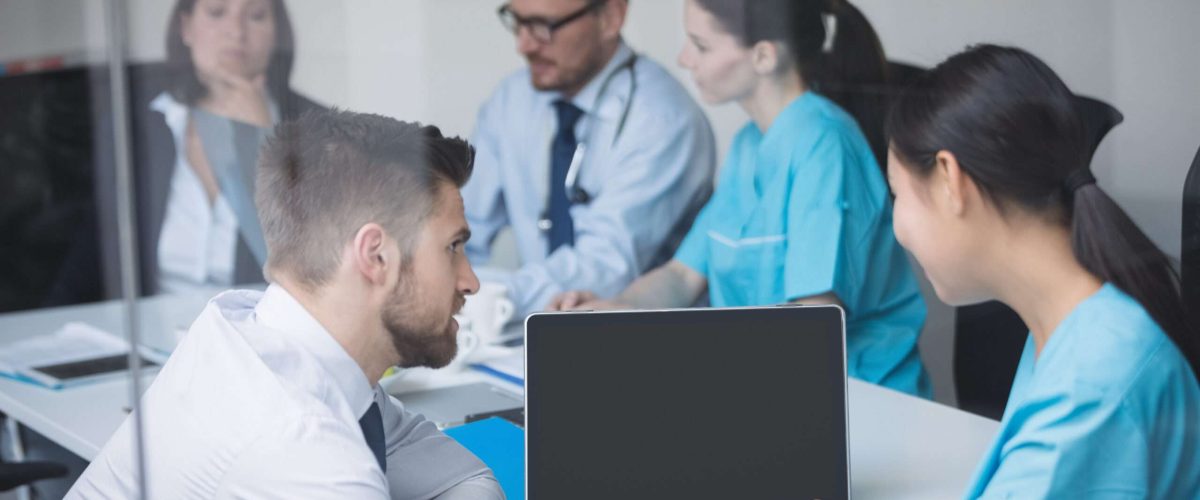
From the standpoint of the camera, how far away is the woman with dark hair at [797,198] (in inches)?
49.5

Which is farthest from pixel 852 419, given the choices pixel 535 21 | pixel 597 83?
pixel 535 21

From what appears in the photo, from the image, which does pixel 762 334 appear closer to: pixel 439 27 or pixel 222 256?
pixel 222 256

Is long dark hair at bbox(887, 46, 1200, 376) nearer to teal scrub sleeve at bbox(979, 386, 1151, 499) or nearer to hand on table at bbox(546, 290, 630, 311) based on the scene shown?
teal scrub sleeve at bbox(979, 386, 1151, 499)

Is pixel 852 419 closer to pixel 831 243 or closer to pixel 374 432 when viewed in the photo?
pixel 831 243

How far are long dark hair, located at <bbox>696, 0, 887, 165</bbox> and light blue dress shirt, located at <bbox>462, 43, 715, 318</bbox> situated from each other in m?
0.21

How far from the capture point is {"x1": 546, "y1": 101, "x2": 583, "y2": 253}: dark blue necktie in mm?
1743

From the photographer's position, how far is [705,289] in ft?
5.04

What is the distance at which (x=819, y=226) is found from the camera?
1290 mm

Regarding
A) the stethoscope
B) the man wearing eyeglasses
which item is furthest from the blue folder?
the stethoscope

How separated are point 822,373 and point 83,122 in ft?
2.00

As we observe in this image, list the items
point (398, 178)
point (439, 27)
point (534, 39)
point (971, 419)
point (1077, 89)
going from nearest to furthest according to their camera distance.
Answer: point (398, 178)
point (1077, 89)
point (971, 419)
point (439, 27)
point (534, 39)

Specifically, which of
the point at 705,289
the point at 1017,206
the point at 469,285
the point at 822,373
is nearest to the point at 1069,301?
the point at 1017,206

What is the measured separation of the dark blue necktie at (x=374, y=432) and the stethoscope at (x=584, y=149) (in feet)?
2.94

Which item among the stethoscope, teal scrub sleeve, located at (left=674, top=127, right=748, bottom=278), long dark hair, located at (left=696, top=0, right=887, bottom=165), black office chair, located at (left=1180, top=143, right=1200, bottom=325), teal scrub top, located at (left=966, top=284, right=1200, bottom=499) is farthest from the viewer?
the stethoscope
